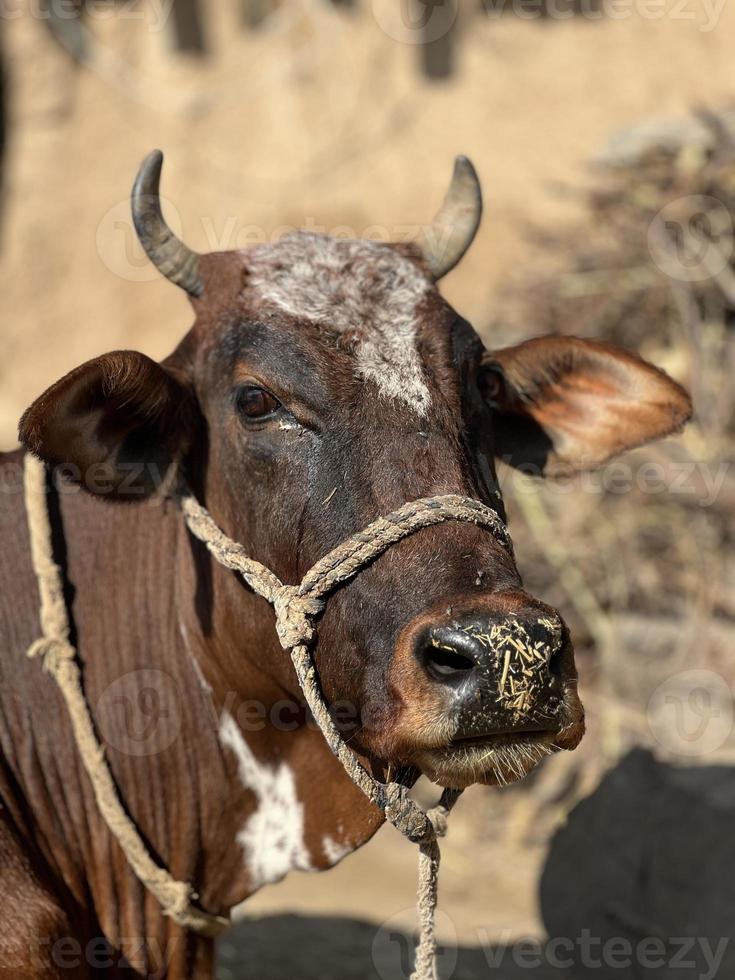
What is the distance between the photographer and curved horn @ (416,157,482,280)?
3652 mm

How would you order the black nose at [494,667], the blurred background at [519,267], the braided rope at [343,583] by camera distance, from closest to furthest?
1. the black nose at [494,667]
2. the braided rope at [343,583]
3. the blurred background at [519,267]

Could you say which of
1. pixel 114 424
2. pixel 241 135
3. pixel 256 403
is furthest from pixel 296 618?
pixel 241 135

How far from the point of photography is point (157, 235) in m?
3.38

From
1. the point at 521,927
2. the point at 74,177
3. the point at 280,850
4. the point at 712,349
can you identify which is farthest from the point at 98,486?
the point at 74,177

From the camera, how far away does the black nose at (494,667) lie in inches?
96.0

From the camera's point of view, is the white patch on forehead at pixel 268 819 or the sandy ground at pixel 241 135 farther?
the sandy ground at pixel 241 135

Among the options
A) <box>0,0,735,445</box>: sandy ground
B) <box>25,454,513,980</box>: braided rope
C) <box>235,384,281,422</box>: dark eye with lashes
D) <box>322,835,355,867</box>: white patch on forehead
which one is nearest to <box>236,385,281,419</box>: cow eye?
<box>235,384,281,422</box>: dark eye with lashes

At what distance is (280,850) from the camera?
3.50m

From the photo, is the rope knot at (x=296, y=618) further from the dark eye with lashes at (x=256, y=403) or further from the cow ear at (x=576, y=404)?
the cow ear at (x=576, y=404)

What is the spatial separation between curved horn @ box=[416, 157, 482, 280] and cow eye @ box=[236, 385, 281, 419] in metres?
0.80

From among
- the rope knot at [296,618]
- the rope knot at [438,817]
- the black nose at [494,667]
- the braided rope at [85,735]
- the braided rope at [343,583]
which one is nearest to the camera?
the black nose at [494,667]

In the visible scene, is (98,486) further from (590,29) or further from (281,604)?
(590,29)

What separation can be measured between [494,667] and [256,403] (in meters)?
1.08

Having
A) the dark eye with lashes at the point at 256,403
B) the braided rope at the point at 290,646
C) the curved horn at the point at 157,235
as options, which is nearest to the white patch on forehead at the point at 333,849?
the braided rope at the point at 290,646
